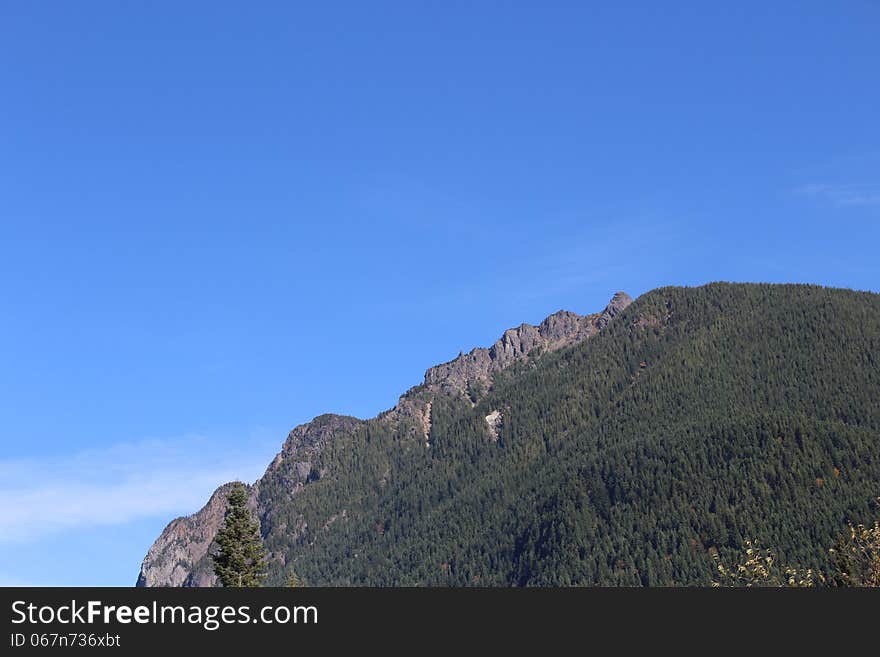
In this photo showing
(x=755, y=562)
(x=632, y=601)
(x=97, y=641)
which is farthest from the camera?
(x=755, y=562)

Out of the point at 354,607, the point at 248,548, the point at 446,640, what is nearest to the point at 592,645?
the point at 446,640

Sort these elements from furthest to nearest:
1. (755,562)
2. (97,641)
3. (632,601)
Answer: (755,562) < (632,601) < (97,641)

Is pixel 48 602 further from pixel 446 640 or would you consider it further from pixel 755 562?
pixel 755 562

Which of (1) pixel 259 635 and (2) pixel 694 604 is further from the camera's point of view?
(2) pixel 694 604

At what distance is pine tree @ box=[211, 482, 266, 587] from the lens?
9950cm

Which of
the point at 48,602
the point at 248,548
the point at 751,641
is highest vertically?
the point at 248,548

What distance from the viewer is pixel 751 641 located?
38.2 metres

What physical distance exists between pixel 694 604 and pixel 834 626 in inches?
182

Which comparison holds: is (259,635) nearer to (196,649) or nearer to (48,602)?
(196,649)

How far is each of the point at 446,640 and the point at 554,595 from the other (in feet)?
13.6

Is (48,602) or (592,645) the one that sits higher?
(48,602)

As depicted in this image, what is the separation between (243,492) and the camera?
10206 cm

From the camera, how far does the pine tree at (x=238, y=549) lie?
99.5 metres

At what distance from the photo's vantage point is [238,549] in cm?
10031
